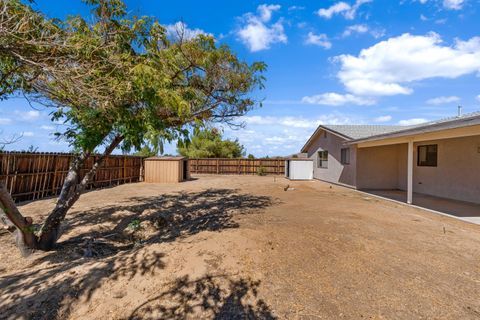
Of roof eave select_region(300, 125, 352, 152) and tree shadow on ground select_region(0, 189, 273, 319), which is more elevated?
roof eave select_region(300, 125, 352, 152)

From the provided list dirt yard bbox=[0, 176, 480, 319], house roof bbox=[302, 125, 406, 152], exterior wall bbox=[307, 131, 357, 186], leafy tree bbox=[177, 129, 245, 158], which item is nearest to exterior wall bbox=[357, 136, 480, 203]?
exterior wall bbox=[307, 131, 357, 186]

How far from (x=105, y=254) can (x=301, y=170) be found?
15500 mm

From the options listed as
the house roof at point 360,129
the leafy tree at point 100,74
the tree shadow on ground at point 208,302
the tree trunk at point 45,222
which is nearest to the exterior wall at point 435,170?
the house roof at point 360,129

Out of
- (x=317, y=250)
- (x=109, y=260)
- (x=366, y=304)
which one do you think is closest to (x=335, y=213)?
(x=317, y=250)

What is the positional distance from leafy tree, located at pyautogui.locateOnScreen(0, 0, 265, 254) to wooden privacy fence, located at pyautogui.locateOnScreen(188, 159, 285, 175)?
17.4 m

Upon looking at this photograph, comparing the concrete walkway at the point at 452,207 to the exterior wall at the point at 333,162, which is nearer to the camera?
the concrete walkway at the point at 452,207

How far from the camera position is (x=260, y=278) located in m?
3.34

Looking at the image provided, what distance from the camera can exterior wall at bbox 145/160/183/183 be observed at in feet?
54.7

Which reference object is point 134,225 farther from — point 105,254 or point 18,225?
point 18,225

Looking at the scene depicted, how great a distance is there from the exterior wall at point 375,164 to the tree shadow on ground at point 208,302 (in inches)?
447

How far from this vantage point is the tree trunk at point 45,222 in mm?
4426

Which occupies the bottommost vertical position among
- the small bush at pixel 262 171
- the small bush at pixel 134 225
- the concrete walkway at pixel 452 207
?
the small bush at pixel 134 225

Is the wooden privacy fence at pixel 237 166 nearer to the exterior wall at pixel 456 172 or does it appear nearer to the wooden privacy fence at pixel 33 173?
the wooden privacy fence at pixel 33 173

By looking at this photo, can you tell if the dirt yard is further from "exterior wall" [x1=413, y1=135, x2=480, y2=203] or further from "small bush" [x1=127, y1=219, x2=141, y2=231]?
"exterior wall" [x1=413, y1=135, x2=480, y2=203]
